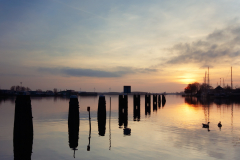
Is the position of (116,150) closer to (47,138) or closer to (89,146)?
(89,146)

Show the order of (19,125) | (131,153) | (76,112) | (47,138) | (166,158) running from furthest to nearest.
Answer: (76,112)
(47,138)
(19,125)
(131,153)
(166,158)

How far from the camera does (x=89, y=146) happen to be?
19750 millimetres

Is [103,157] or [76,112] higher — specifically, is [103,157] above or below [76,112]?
below

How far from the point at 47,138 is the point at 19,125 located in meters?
4.34

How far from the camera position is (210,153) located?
17.6 m

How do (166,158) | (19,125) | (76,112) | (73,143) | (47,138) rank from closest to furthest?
1. (166,158)
2. (19,125)
3. (73,143)
4. (47,138)
5. (76,112)

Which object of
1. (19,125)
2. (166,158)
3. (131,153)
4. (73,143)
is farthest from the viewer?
(73,143)

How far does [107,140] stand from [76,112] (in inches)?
207

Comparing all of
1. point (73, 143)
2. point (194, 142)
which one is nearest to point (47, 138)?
point (73, 143)

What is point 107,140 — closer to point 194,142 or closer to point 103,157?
point 103,157

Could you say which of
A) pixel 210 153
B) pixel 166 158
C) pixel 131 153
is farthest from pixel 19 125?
pixel 210 153

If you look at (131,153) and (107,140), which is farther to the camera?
(107,140)

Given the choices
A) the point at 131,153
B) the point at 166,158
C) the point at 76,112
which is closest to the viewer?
the point at 166,158

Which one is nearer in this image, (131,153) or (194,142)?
(131,153)
